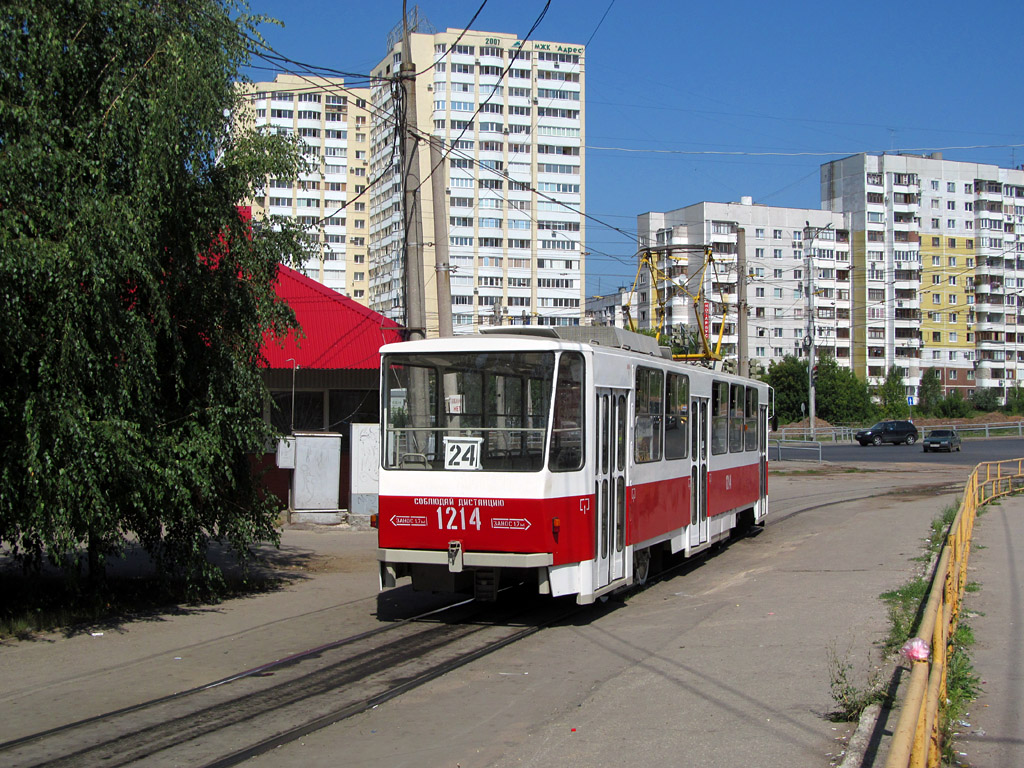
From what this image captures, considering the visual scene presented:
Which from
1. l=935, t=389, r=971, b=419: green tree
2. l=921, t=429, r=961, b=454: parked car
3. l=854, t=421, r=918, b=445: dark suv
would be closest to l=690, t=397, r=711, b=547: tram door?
l=921, t=429, r=961, b=454: parked car

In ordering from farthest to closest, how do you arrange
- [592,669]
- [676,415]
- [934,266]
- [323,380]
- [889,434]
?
[934,266], [889,434], [323,380], [676,415], [592,669]

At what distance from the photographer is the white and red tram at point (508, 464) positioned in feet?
32.8

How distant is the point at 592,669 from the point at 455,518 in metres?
2.28

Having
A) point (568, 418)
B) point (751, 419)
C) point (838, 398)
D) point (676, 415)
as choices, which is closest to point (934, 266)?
point (838, 398)

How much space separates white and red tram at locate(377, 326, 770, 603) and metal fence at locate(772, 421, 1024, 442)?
176 feet

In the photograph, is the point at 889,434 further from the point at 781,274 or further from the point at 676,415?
the point at 676,415

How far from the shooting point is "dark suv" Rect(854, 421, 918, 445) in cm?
6019

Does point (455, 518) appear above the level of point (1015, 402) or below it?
below

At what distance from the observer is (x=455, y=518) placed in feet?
33.4

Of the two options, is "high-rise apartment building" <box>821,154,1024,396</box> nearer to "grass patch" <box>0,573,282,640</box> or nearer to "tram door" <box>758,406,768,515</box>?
"tram door" <box>758,406,768,515</box>

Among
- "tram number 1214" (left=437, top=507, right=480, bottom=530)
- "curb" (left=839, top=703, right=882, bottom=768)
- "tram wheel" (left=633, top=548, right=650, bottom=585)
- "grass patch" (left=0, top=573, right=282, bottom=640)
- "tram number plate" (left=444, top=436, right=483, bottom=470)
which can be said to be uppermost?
"tram number plate" (left=444, top=436, right=483, bottom=470)

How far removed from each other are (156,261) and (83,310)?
1.05 m

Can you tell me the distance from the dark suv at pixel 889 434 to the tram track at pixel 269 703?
53803 millimetres

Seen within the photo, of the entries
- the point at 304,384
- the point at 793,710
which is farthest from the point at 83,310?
the point at 304,384
